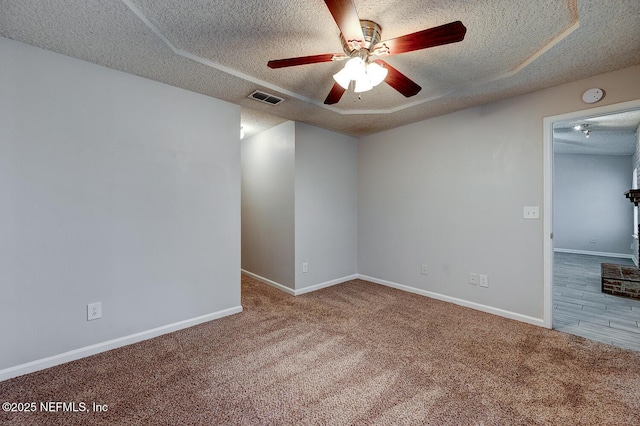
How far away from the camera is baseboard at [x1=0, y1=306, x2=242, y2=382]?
186 cm

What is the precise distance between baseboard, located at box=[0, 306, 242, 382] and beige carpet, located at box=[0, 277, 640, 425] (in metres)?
0.06

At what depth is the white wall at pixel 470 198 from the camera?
8.70ft

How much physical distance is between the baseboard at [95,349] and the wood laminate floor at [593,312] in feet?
11.3

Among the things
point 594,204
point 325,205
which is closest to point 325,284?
point 325,205

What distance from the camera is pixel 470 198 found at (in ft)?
10.3

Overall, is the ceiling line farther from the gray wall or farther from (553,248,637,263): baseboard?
(553,248,637,263): baseboard

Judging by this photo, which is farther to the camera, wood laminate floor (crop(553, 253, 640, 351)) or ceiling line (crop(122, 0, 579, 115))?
wood laminate floor (crop(553, 253, 640, 351))

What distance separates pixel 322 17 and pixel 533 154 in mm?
2350

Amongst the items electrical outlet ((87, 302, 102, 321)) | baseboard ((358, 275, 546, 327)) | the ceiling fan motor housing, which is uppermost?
the ceiling fan motor housing

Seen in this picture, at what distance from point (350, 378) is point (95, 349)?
1960mm

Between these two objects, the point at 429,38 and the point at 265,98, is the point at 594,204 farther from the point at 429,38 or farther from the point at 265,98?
the point at 265,98

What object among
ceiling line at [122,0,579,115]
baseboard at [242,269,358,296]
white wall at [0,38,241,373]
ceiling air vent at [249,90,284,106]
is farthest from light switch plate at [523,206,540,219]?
white wall at [0,38,241,373]

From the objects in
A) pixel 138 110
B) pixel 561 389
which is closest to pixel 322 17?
pixel 138 110

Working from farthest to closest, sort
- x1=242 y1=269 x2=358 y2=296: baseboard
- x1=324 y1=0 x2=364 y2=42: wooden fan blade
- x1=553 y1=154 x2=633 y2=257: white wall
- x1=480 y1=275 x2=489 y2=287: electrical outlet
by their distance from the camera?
x1=553 y1=154 x2=633 y2=257: white wall < x1=242 y1=269 x2=358 y2=296: baseboard < x1=480 y1=275 x2=489 y2=287: electrical outlet < x1=324 y1=0 x2=364 y2=42: wooden fan blade
